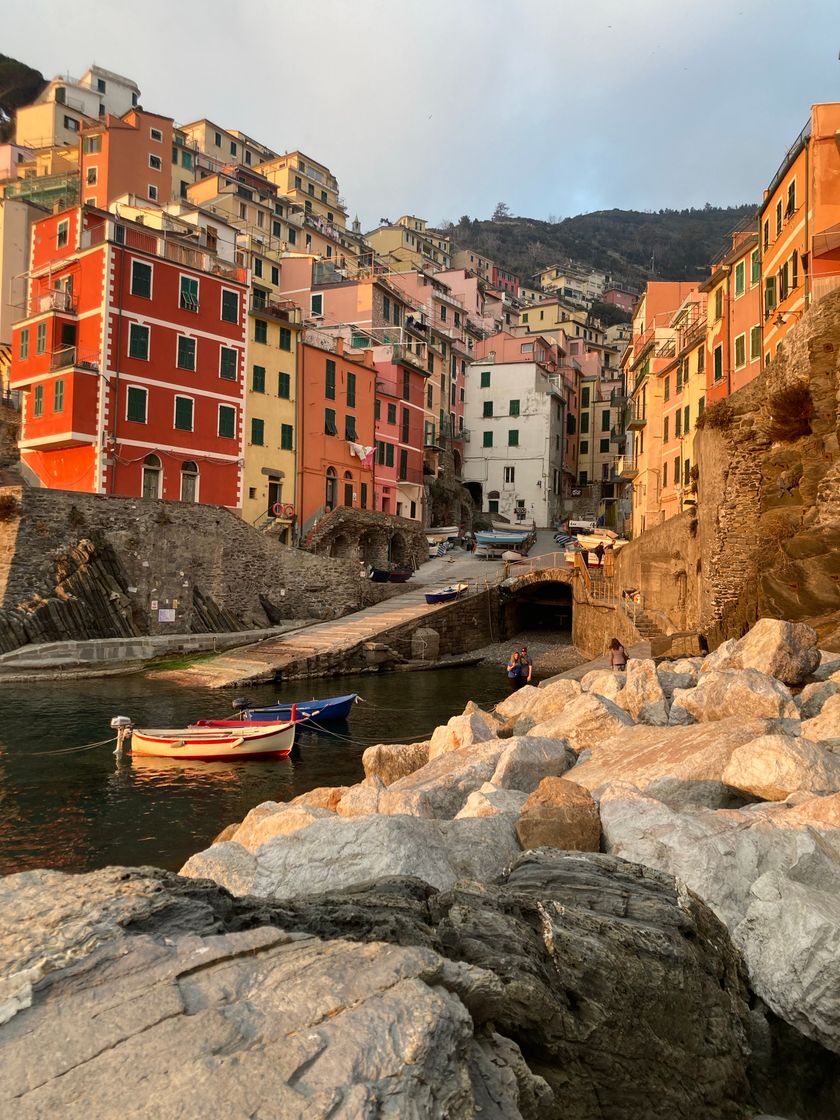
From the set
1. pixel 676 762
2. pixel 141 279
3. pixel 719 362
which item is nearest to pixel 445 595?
pixel 719 362

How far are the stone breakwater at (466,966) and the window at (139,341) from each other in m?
31.3

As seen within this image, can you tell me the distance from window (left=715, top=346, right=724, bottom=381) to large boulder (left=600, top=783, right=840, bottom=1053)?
106 ft

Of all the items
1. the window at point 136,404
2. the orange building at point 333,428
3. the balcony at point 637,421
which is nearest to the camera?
the window at point 136,404

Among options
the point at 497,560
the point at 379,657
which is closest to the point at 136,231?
the point at 379,657

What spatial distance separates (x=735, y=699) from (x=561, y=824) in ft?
17.3

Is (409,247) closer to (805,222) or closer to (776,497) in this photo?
(805,222)

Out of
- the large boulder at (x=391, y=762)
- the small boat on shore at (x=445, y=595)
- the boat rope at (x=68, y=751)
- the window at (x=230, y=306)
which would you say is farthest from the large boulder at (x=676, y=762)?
the window at (x=230, y=306)

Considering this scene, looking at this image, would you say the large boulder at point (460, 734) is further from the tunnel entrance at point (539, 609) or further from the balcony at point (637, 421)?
the balcony at point (637, 421)

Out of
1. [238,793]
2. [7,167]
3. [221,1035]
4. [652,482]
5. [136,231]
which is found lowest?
[238,793]

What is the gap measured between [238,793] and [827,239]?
24.2 metres

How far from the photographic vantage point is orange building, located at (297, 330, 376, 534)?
43.5 m

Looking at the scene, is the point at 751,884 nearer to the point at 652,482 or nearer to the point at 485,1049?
the point at 485,1049

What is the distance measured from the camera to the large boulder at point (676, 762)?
25.2 ft

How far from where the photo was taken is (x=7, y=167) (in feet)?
211
